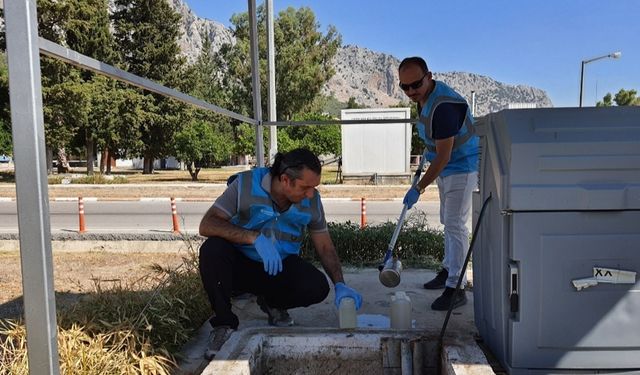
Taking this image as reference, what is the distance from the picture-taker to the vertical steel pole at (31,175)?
1422mm

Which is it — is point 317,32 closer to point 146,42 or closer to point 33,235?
point 146,42

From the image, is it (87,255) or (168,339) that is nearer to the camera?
(168,339)

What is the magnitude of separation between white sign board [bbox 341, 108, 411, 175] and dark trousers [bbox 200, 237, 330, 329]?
1492 centimetres

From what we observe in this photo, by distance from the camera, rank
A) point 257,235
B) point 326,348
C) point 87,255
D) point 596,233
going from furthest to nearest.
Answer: point 87,255, point 257,235, point 326,348, point 596,233

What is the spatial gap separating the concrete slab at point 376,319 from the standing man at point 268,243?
0.15 metres

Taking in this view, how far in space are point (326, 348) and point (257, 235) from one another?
0.66 meters

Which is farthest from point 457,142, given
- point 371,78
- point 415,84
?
point 371,78

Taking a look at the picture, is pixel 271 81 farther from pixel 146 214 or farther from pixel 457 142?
pixel 146 214

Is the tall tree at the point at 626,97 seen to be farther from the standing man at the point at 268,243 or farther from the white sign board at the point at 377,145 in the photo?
the standing man at the point at 268,243

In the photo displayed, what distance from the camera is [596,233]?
6.23 feet

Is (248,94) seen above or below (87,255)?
above

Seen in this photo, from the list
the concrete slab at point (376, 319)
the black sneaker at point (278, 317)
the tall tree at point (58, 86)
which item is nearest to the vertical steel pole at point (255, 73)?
the concrete slab at point (376, 319)

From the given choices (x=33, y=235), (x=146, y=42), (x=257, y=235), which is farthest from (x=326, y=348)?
(x=146, y=42)

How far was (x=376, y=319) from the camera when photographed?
9.96 feet
